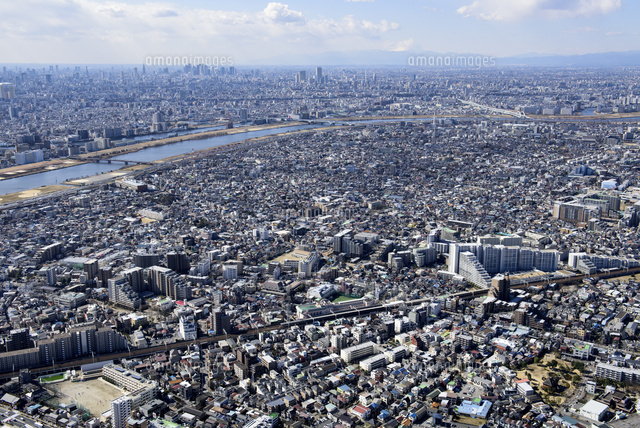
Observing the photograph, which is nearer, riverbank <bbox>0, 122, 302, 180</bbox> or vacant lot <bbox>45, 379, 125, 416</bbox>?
vacant lot <bbox>45, 379, 125, 416</bbox>

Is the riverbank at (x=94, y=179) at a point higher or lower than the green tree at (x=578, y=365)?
higher

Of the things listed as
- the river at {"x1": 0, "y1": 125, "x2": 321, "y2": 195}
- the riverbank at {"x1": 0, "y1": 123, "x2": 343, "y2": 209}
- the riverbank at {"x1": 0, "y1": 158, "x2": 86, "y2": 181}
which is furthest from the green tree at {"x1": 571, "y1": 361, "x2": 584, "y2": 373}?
the riverbank at {"x1": 0, "y1": 158, "x2": 86, "y2": 181}

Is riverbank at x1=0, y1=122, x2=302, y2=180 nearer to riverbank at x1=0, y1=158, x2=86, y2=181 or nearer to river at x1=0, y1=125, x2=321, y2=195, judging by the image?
riverbank at x1=0, y1=158, x2=86, y2=181

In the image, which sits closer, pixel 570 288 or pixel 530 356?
pixel 530 356

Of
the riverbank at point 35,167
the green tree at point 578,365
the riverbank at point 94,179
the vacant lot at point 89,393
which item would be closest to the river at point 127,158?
the riverbank at point 35,167

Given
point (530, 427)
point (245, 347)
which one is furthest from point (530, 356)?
point (245, 347)

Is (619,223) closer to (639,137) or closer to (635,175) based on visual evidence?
(635,175)

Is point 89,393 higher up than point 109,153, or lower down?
lower down

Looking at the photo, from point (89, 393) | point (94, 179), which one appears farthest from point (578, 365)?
point (94, 179)

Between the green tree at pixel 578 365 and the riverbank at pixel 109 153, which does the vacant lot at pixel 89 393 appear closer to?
the green tree at pixel 578 365

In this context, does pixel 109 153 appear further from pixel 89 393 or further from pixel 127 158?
pixel 89 393

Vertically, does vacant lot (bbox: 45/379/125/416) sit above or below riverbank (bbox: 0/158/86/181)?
below
